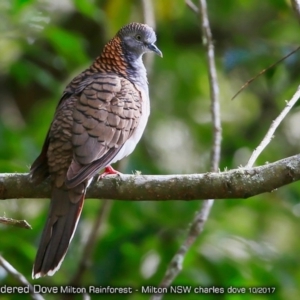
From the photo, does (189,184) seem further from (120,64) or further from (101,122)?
(120,64)

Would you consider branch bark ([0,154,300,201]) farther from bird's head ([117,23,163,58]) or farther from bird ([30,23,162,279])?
bird's head ([117,23,163,58])

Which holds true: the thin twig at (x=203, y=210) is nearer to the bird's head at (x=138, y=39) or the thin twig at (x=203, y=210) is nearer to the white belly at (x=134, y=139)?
the white belly at (x=134, y=139)

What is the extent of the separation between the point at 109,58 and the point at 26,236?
1526 millimetres

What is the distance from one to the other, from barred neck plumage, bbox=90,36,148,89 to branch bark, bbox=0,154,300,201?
1519 millimetres

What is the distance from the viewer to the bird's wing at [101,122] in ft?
12.7

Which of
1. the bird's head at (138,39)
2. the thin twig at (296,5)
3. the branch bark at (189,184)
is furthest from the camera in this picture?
the bird's head at (138,39)

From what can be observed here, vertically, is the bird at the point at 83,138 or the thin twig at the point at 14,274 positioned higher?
the bird at the point at 83,138

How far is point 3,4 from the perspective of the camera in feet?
20.2

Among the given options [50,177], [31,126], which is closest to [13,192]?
[50,177]

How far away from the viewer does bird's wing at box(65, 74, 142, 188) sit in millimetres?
3865

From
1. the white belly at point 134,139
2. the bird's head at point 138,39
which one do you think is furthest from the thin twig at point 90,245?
the bird's head at point 138,39

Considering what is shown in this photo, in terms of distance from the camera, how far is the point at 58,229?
383 centimetres

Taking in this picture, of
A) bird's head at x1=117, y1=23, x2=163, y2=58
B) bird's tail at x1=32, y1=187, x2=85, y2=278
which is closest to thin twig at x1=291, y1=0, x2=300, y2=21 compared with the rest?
bird's tail at x1=32, y1=187, x2=85, y2=278

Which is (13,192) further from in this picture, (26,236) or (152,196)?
(26,236)
